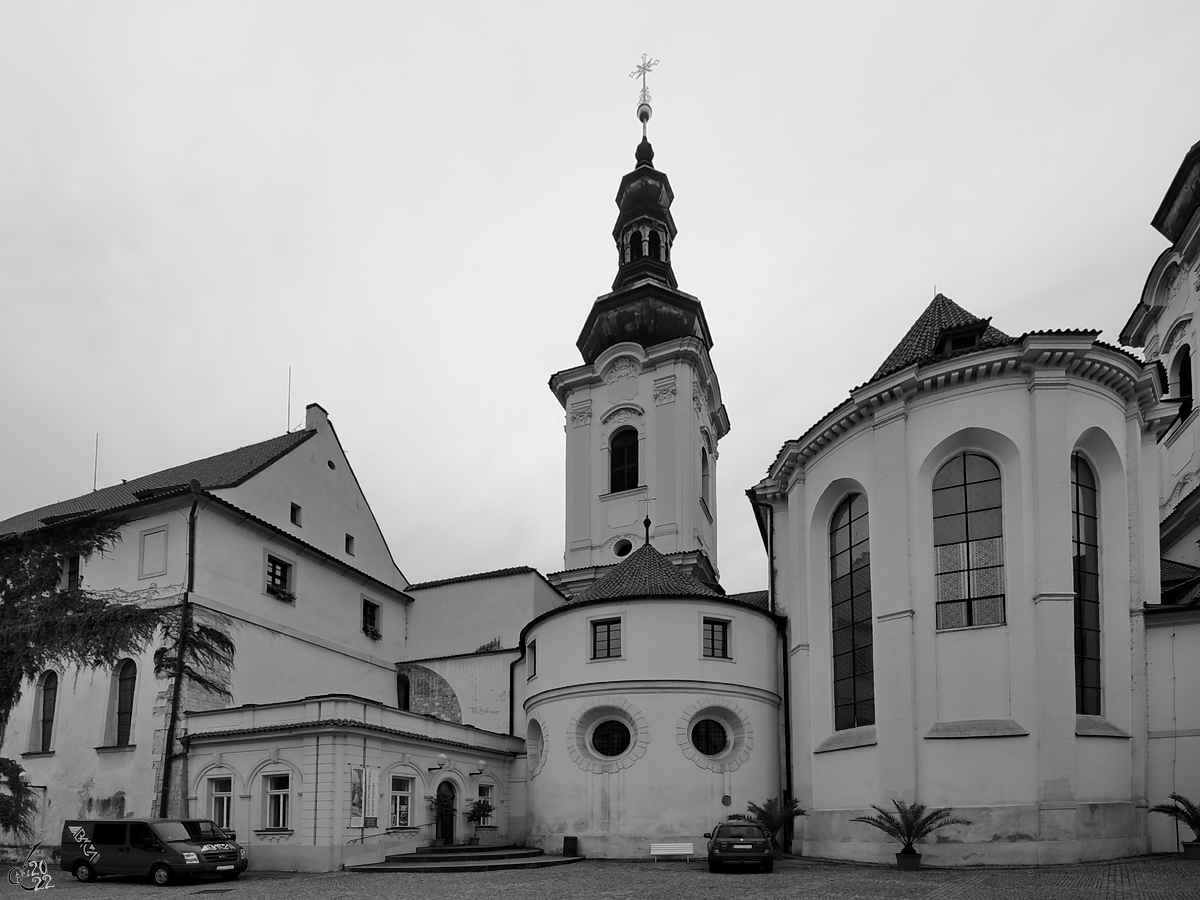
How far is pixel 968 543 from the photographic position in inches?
981

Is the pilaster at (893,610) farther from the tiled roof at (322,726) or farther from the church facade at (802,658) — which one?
the tiled roof at (322,726)

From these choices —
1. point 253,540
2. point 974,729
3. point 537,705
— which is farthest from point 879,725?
point 253,540

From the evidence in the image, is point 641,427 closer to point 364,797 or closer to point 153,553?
point 153,553

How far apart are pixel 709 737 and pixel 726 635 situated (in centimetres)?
289

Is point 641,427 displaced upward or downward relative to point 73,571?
Answer: upward

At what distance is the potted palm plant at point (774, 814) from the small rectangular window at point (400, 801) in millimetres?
8603

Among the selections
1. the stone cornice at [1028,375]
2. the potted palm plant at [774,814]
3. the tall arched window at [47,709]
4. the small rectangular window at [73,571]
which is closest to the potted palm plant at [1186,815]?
the potted palm plant at [774,814]

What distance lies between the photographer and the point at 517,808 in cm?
3241

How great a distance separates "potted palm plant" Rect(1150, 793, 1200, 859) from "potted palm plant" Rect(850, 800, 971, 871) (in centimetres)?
445

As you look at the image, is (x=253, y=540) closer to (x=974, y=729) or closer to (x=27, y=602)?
(x=27, y=602)

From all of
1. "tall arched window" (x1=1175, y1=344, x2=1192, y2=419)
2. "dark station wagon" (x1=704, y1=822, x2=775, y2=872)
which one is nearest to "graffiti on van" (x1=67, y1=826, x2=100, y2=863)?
"dark station wagon" (x1=704, y1=822, x2=775, y2=872)

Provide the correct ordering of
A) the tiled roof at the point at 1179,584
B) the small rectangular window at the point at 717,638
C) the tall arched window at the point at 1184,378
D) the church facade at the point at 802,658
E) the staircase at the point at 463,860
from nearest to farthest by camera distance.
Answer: the church facade at the point at 802,658 < the staircase at the point at 463,860 < the tiled roof at the point at 1179,584 < the small rectangular window at the point at 717,638 < the tall arched window at the point at 1184,378

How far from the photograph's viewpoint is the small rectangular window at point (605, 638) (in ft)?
98.5

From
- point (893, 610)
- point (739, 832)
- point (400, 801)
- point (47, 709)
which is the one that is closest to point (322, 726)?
point (400, 801)
